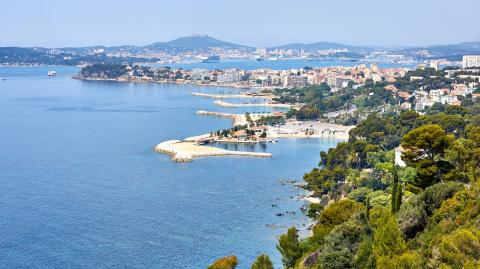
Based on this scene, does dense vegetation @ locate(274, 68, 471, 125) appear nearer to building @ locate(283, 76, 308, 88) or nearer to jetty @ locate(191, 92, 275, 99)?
jetty @ locate(191, 92, 275, 99)

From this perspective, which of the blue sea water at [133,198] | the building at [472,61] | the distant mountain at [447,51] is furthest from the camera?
the distant mountain at [447,51]

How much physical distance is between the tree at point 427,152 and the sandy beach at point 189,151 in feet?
53.4

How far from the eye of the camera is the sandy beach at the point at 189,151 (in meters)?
29.4

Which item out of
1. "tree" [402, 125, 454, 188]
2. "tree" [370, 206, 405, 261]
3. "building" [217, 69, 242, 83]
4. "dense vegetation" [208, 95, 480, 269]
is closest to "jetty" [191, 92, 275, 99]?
"building" [217, 69, 242, 83]

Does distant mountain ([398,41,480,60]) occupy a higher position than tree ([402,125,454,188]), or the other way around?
distant mountain ([398,41,480,60])

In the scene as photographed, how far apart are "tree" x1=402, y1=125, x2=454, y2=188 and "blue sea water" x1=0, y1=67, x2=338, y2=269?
4.21 meters

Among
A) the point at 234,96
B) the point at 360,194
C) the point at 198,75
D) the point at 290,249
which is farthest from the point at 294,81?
the point at 290,249

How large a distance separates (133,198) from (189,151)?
9061 mm

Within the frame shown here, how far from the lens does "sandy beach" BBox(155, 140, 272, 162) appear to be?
96.4ft

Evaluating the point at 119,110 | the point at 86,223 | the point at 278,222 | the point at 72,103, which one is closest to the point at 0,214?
the point at 86,223

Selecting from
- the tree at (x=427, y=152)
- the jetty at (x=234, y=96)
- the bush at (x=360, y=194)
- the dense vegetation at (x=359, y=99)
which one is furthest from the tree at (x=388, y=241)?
the jetty at (x=234, y=96)

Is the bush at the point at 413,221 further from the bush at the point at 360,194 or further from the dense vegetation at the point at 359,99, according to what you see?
the dense vegetation at the point at 359,99

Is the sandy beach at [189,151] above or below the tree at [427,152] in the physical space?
below

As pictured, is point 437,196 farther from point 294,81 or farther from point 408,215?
point 294,81
